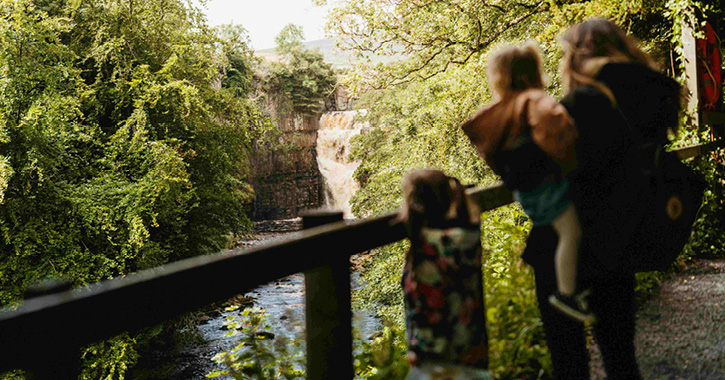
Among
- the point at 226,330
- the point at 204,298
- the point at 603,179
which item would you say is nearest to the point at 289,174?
the point at 226,330

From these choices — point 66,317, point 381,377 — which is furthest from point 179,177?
point 66,317

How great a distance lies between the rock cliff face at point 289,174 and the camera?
36.9 meters

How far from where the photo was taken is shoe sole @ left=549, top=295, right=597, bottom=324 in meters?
2.21

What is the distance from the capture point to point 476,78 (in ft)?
32.9

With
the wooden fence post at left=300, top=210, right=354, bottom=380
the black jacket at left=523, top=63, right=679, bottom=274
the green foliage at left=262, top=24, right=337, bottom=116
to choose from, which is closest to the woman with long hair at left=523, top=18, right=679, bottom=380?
the black jacket at left=523, top=63, right=679, bottom=274

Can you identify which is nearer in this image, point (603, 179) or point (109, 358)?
point (603, 179)

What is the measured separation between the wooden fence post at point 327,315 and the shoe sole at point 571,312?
0.81 m

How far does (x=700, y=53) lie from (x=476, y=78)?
4.24 metres

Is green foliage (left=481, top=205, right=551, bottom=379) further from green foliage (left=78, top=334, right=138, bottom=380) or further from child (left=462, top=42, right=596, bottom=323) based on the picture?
green foliage (left=78, top=334, right=138, bottom=380)

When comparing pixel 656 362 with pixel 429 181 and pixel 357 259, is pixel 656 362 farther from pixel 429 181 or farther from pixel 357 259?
pixel 357 259

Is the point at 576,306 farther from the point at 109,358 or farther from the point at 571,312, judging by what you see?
the point at 109,358

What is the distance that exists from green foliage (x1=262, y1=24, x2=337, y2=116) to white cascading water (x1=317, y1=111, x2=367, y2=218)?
1385 mm

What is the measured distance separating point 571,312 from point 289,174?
35547 mm

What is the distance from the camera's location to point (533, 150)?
7.18 ft
